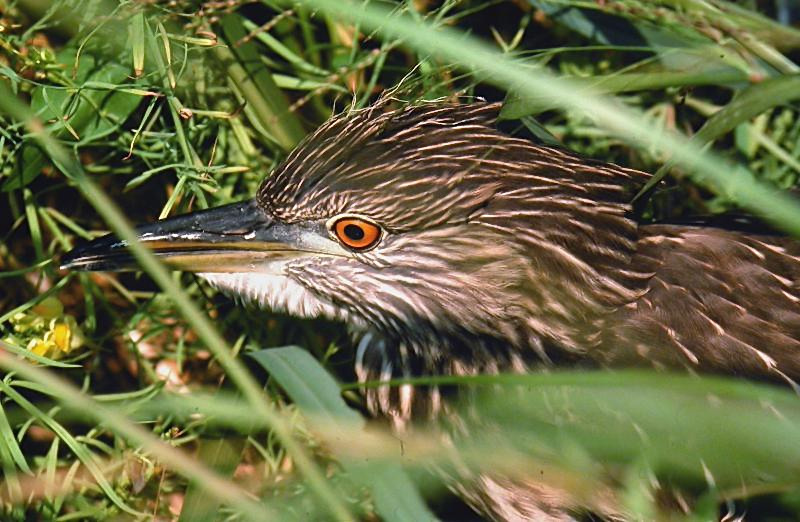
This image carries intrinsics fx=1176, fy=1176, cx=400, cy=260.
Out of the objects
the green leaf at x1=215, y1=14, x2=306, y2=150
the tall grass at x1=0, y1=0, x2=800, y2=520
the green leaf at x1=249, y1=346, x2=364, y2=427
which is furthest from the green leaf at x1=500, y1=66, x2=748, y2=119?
the green leaf at x1=215, y1=14, x2=306, y2=150

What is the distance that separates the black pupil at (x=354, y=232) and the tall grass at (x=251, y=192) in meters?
0.32

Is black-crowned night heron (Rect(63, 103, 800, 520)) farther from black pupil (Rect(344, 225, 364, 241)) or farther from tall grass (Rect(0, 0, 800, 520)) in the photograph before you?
tall grass (Rect(0, 0, 800, 520))

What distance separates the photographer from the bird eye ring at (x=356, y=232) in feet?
9.37

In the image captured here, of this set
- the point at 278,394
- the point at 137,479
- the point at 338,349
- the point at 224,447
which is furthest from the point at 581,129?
the point at 137,479

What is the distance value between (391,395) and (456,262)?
51cm

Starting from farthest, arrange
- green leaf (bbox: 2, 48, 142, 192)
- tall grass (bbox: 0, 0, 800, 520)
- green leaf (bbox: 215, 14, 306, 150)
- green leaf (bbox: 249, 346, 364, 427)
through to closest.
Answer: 1. green leaf (bbox: 215, 14, 306, 150)
2. green leaf (bbox: 2, 48, 142, 192)
3. green leaf (bbox: 249, 346, 364, 427)
4. tall grass (bbox: 0, 0, 800, 520)

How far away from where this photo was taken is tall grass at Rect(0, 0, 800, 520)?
232 centimetres

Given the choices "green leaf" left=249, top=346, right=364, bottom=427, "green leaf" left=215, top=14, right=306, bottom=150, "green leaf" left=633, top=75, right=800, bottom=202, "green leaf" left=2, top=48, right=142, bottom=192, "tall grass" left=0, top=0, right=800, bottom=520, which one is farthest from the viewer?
"green leaf" left=215, top=14, right=306, bottom=150

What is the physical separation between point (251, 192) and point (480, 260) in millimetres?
1068

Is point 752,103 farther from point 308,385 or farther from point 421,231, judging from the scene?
point 308,385

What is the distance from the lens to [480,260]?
2.85m

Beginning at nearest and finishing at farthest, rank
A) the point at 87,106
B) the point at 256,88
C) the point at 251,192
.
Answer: the point at 87,106 < the point at 256,88 < the point at 251,192

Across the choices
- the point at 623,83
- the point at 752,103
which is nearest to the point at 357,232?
the point at 623,83

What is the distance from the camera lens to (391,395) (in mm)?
3182
